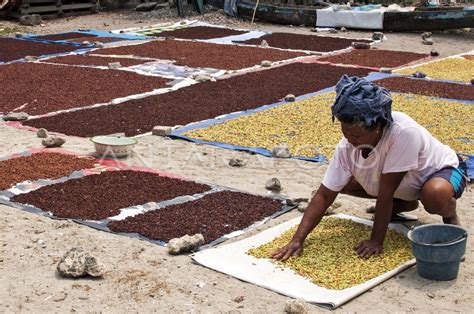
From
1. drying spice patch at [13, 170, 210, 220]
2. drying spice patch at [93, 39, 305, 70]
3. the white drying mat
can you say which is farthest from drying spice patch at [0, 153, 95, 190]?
drying spice patch at [93, 39, 305, 70]

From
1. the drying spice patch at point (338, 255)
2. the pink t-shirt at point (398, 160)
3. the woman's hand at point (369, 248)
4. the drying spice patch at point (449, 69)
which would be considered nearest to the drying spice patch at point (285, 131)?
the drying spice patch at point (338, 255)

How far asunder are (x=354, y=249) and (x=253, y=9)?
488 inches

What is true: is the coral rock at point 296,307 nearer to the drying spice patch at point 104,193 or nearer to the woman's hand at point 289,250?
the woman's hand at point 289,250

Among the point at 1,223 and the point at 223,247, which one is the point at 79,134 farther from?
the point at 223,247

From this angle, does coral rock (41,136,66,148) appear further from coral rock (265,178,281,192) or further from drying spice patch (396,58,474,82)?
drying spice patch (396,58,474,82)

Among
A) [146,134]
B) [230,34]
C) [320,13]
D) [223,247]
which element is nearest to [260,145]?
[146,134]

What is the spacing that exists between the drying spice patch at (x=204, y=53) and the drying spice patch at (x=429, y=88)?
2.18 m

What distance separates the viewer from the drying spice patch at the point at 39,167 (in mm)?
5263

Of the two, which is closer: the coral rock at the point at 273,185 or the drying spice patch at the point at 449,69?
the coral rock at the point at 273,185

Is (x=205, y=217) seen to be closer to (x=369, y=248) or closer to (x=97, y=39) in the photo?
(x=369, y=248)

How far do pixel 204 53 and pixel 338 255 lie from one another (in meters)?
7.79

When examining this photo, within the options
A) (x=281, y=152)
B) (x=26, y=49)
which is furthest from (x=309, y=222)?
(x=26, y=49)

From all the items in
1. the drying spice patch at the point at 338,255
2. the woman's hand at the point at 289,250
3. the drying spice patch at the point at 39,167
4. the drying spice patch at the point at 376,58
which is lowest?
the drying spice patch at the point at 376,58

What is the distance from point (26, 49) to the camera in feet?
38.6
